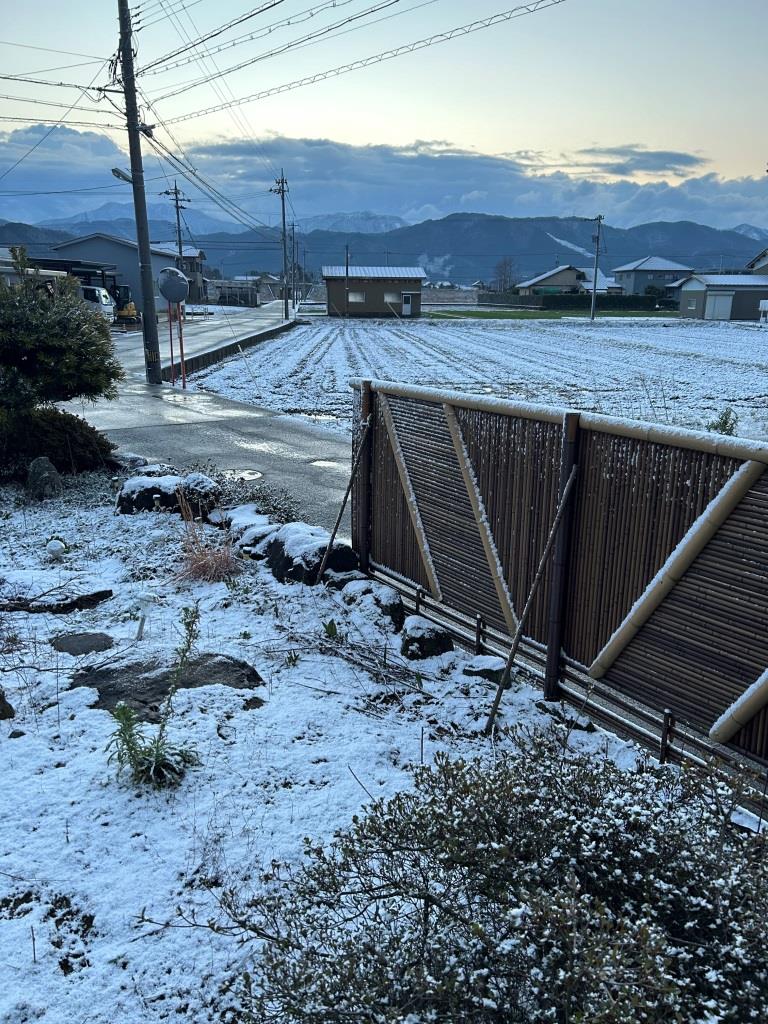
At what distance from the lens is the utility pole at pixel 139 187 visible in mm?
20948

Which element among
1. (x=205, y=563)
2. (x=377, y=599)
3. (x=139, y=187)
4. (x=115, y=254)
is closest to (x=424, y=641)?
(x=377, y=599)

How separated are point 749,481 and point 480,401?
2010mm

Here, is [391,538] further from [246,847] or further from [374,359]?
[374,359]

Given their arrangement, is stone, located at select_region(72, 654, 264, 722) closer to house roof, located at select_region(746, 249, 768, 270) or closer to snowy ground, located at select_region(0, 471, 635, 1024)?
snowy ground, located at select_region(0, 471, 635, 1024)

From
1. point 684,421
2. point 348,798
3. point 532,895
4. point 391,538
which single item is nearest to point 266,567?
point 391,538

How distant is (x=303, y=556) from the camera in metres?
6.83

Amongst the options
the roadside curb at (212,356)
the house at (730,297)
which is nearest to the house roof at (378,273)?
the house at (730,297)

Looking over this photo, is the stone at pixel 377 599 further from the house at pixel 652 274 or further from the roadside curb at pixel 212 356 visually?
the house at pixel 652 274

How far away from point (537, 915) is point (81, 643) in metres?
4.31

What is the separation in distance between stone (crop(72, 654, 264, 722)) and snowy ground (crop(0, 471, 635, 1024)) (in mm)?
93

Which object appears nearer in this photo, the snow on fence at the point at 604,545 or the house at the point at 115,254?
the snow on fence at the point at 604,545

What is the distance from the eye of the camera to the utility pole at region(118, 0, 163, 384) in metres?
20.9

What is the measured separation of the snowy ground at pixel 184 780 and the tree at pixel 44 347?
3.79 m

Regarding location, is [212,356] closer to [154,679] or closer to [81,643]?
[81,643]
